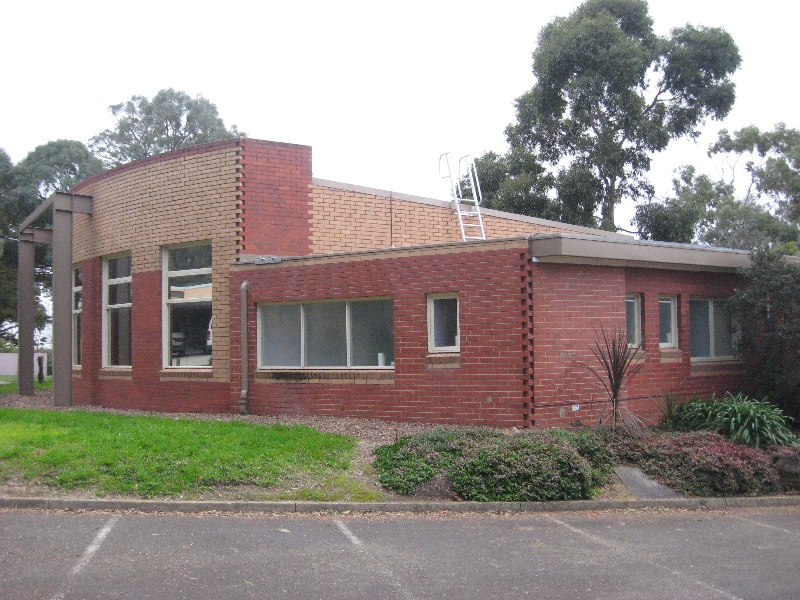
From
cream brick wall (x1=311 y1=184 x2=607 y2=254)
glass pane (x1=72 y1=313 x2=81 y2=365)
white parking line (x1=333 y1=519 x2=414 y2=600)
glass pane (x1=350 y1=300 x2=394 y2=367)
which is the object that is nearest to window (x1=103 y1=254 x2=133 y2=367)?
glass pane (x1=72 y1=313 x2=81 y2=365)

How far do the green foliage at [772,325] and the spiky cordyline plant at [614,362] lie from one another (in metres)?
2.49

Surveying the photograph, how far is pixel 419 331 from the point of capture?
13.6 metres

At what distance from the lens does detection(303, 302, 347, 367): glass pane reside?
14.6 m

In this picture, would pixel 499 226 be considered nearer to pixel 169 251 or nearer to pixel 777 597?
pixel 169 251

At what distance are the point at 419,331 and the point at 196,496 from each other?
16.9ft

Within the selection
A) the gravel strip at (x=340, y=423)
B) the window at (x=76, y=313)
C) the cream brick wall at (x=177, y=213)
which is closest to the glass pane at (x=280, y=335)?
the cream brick wall at (x=177, y=213)

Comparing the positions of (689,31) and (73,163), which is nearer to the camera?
(689,31)

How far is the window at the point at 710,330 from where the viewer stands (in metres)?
15.9

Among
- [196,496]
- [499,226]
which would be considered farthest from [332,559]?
[499,226]

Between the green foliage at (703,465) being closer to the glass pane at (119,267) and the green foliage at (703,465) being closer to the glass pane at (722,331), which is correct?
the glass pane at (722,331)

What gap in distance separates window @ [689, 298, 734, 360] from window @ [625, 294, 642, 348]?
1.60m

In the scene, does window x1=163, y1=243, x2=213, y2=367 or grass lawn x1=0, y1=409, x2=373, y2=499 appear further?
window x1=163, y1=243, x2=213, y2=367

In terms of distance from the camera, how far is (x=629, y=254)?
13.7m

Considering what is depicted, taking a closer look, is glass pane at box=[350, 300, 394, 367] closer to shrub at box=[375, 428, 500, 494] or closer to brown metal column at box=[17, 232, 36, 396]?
shrub at box=[375, 428, 500, 494]
